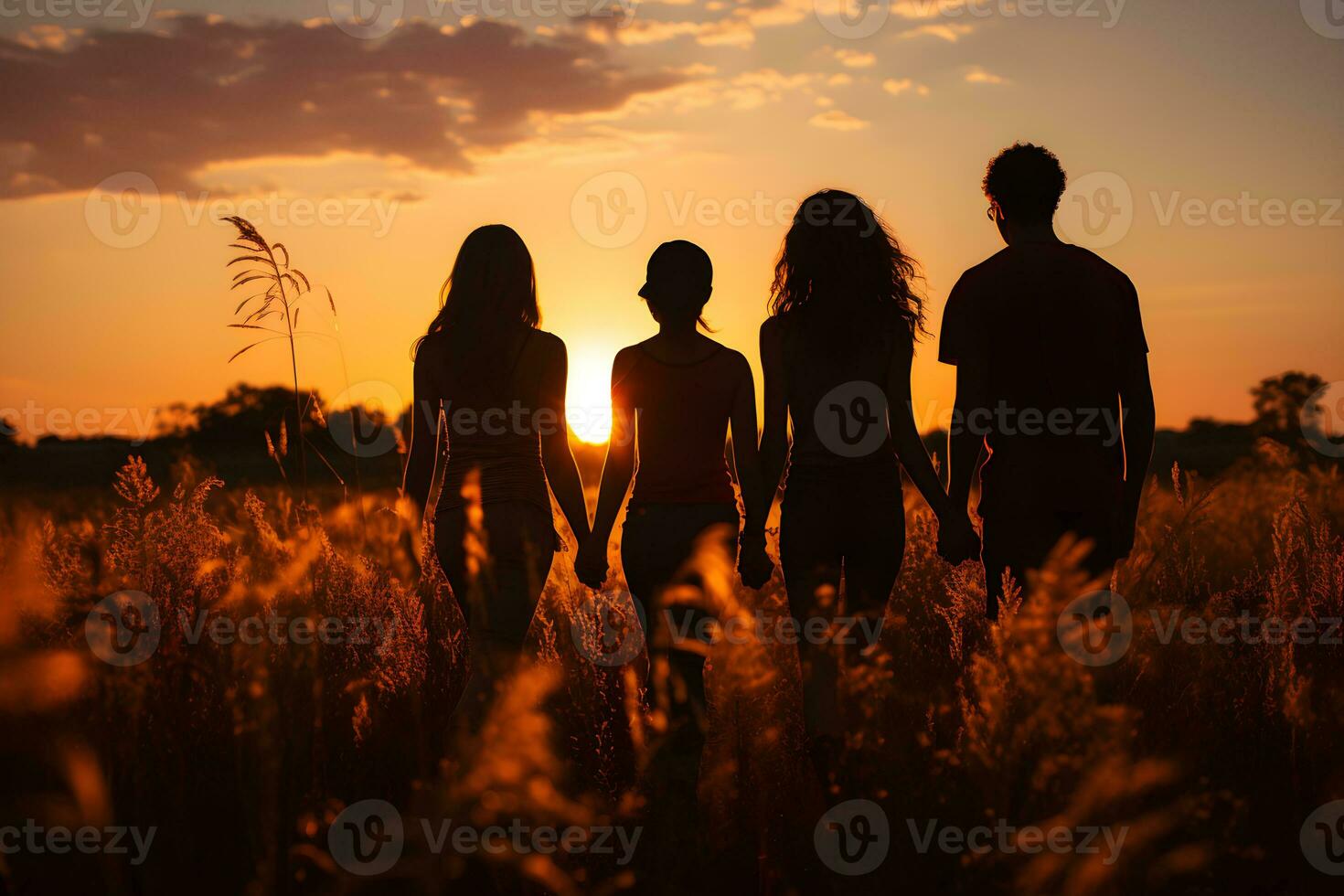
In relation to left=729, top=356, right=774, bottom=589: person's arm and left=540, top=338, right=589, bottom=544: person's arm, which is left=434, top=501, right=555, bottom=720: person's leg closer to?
left=540, top=338, right=589, bottom=544: person's arm

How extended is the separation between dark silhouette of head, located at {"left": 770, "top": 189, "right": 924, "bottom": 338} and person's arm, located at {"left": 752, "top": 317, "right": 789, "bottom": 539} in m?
0.13

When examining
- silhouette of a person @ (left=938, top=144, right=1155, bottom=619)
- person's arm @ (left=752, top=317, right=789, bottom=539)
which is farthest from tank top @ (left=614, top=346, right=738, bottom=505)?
silhouette of a person @ (left=938, top=144, right=1155, bottom=619)

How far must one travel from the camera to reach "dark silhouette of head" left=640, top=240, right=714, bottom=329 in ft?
13.0

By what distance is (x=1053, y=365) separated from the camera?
3.80m

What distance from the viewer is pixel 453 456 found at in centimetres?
397

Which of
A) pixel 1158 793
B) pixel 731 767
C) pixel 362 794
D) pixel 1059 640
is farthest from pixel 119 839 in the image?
pixel 1158 793

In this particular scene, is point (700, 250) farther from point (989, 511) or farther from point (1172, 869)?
point (1172, 869)

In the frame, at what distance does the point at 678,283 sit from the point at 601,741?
189 cm
